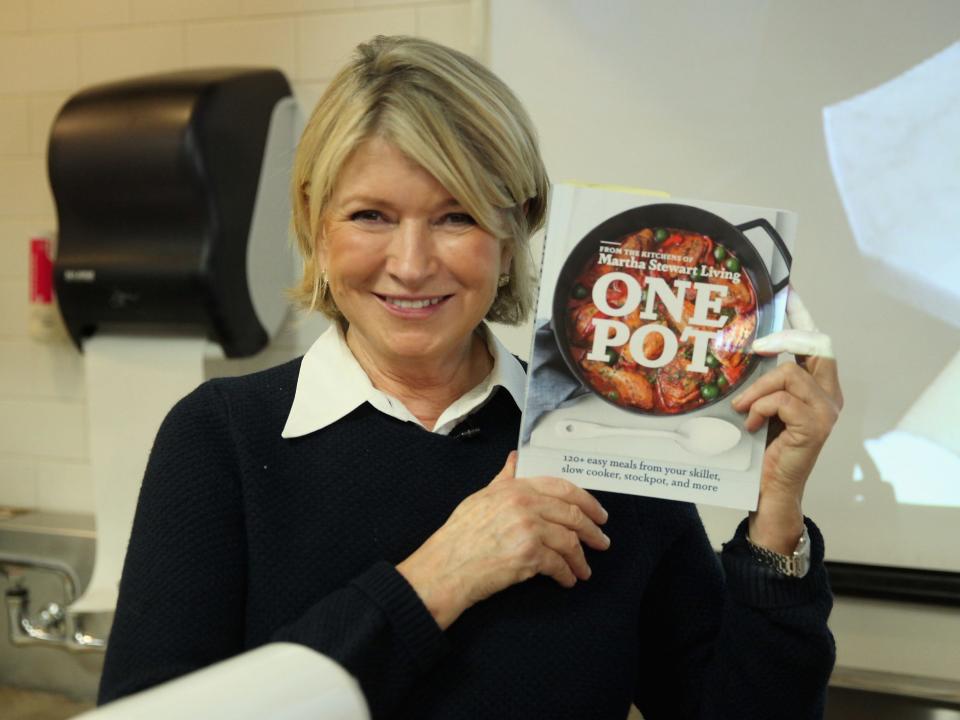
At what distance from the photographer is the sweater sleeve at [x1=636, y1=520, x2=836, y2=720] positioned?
3.36ft

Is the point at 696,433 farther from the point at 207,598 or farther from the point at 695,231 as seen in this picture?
the point at 207,598

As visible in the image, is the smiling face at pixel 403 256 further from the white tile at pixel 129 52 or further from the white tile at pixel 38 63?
the white tile at pixel 38 63

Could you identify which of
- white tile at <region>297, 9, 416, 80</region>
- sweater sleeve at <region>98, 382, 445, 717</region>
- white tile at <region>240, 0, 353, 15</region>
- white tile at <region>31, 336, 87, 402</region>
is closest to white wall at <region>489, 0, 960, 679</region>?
white tile at <region>297, 9, 416, 80</region>

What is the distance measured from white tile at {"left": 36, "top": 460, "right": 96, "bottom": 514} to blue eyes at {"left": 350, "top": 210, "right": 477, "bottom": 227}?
1670 mm

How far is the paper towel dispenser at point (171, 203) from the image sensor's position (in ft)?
6.39

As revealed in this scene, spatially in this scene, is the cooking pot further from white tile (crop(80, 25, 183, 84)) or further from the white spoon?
white tile (crop(80, 25, 183, 84))

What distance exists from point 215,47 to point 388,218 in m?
1.44

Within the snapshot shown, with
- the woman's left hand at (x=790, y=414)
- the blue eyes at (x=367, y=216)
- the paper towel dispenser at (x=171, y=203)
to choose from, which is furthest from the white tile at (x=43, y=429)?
the woman's left hand at (x=790, y=414)

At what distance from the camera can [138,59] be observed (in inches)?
91.4

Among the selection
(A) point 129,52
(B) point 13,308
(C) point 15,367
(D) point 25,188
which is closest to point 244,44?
(A) point 129,52

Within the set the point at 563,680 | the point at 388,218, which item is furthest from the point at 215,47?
the point at 563,680

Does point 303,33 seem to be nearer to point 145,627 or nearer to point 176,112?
point 176,112

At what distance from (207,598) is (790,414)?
23.7 inches

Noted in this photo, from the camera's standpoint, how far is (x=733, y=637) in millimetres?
1056
